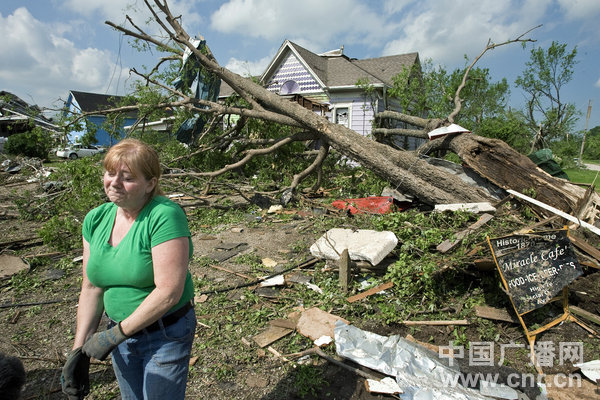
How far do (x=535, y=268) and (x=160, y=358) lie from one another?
11.1ft

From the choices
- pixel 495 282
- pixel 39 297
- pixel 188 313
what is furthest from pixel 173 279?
pixel 39 297

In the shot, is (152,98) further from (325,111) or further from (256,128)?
(325,111)

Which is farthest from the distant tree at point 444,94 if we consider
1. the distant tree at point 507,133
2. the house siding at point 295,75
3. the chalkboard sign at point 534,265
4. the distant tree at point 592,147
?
the distant tree at point 592,147

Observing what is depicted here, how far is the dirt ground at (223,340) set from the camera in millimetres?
2824

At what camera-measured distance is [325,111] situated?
15.9 meters

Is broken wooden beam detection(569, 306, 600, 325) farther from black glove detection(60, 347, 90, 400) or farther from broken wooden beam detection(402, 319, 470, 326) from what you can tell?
black glove detection(60, 347, 90, 400)

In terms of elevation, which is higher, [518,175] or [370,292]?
[518,175]

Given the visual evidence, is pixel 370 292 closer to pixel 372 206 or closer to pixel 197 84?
pixel 372 206

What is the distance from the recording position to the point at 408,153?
6.79 m

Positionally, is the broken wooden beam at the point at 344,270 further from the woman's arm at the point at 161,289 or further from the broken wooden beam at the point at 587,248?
the woman's arm at the point at 161,289

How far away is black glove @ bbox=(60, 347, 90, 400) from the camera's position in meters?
1.75

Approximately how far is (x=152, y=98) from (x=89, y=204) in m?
2.86

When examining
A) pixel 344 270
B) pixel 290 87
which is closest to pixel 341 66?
pixel 290 87

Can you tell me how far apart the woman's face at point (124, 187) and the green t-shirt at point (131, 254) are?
0.07 metres
